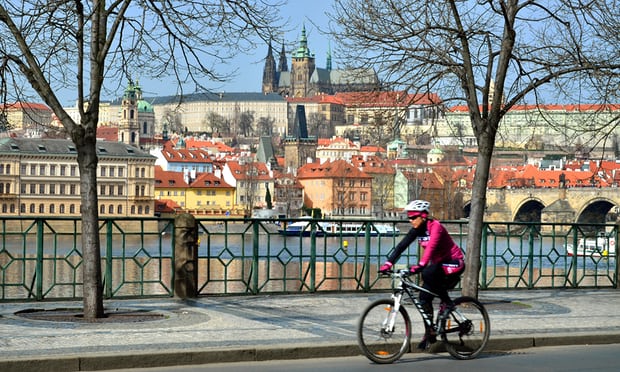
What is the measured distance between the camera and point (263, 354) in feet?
31.9

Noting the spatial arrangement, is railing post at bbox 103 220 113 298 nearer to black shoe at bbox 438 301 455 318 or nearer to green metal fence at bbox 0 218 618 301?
green metal fence at bbox 0 218 618 301

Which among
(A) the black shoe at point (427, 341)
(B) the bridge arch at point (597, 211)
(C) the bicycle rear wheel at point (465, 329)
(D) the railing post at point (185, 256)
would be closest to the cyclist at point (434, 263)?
(A) the black shoe at point (427, 341)

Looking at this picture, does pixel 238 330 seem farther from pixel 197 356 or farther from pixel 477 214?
pixel 477 214

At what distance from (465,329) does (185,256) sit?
4.85m

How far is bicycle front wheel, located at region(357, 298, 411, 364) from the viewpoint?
31.1 ft

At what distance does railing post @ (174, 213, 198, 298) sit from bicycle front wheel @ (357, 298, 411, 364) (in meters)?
4.90

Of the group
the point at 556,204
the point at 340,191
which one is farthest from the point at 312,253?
the point at 340,191

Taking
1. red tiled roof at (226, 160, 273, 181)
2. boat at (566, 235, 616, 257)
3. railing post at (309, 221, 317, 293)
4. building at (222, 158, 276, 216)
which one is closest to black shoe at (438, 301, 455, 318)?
railing post at (309, 221, 317, 293)

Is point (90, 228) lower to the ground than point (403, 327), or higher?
higher

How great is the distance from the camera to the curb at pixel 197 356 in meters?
8.83

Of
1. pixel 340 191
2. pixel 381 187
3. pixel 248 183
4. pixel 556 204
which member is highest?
pixel 248 183

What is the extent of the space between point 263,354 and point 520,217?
124m

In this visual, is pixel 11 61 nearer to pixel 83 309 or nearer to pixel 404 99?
pixel 83 309

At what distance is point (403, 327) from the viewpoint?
31.7ft
